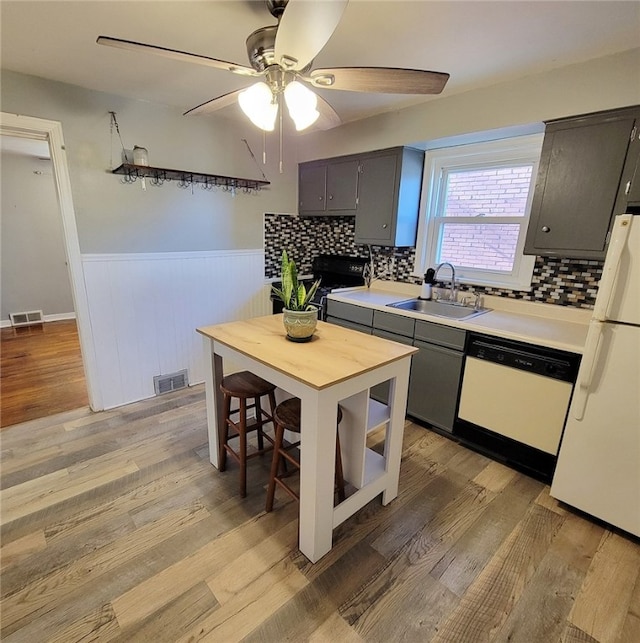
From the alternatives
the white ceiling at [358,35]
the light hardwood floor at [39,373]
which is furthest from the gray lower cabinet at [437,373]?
the light hardwood floor at [39,373]

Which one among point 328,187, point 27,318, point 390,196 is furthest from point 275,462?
point 27,318

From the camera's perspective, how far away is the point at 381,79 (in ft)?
4.50

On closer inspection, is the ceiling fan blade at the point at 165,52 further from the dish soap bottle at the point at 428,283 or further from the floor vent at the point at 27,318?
the floor vent at the point at 27,318

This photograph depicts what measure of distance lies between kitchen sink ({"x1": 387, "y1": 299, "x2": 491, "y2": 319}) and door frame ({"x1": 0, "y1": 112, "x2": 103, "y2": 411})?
2375 millimetres

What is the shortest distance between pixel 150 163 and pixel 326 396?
8.13 feet

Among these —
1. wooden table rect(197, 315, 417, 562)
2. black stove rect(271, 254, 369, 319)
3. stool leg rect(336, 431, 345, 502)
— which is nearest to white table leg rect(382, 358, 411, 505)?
wooden table rect(197, 315, 417, 562)

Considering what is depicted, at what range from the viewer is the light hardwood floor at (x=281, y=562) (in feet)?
4.48

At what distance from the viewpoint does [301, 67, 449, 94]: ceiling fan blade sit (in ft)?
4.31

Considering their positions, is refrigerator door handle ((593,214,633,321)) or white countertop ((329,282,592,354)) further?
white countertop ((329,282,592,354))

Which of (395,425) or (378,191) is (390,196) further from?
(395,425)

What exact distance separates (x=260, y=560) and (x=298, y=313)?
1.16 metres

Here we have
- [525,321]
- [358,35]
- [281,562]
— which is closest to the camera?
[281,562]

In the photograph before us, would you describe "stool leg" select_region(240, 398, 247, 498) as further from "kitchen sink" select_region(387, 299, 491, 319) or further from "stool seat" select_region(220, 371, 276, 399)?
"kitchen sink" select_region(387, 299, 491, 319)

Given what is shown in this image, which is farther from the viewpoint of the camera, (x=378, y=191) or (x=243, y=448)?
(x=378, y=191)
